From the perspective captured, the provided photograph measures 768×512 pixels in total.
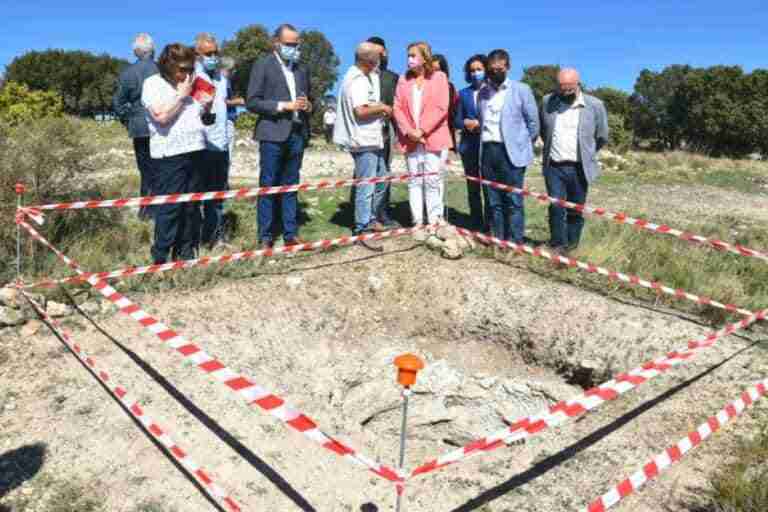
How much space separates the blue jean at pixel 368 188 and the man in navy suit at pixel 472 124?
3.20ft

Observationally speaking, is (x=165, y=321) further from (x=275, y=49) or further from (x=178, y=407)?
(x=275, y=49)

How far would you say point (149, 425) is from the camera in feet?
13.5

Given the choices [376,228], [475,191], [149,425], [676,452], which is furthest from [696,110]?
[149,425]

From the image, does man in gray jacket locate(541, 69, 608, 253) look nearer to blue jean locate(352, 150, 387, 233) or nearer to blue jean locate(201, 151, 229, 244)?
blue jean locate(352, 150, 387, 233)

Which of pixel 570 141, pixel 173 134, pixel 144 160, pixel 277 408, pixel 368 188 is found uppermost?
pixel 173 134

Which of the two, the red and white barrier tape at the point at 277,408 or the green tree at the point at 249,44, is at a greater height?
the green tree at the point at 249,44

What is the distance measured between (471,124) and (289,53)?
2.13 metres

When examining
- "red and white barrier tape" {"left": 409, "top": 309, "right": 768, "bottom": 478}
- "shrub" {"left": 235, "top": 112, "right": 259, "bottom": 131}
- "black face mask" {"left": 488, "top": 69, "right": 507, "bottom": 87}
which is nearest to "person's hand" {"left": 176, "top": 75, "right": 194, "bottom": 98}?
"black face mask" {"left": 488, "top": 69, "right": 507, "bottom": 87}

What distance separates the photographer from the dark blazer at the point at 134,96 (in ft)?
24.9

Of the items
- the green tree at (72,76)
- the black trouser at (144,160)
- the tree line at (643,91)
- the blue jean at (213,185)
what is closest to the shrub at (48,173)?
the black trouser at (144,160)

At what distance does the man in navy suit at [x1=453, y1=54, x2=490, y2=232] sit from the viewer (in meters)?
7.45

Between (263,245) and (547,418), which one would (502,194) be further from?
(547,418)

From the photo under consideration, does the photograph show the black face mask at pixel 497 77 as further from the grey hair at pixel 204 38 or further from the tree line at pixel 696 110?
the tree line at pixel 696 110

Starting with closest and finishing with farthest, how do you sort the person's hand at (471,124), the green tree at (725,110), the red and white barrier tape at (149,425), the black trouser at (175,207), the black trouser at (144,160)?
the red and white barrier tape at (149,425)
the black trouser at (175,207)
the person's hand at (471,124)
the black trouser at (144,160)
the green tree at (725,110)
